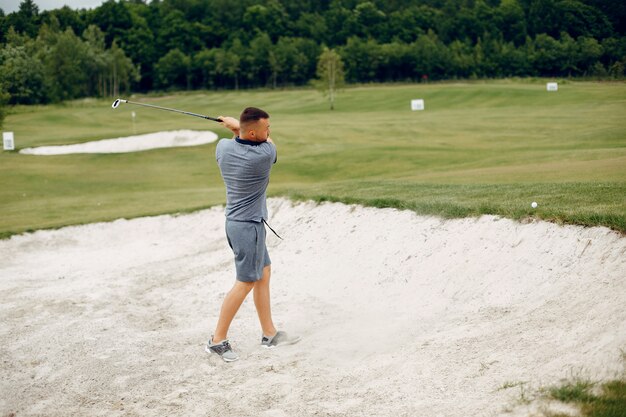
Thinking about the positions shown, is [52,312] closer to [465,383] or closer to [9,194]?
[465,383]

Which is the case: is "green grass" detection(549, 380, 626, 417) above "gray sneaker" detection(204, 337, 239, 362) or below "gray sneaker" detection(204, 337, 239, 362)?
above

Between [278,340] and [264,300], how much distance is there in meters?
0.54

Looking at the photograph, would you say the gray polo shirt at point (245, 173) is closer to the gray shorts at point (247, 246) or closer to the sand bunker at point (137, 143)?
the gray shorts at point (247, 246)

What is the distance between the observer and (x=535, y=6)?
112m

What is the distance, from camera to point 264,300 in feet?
28.7

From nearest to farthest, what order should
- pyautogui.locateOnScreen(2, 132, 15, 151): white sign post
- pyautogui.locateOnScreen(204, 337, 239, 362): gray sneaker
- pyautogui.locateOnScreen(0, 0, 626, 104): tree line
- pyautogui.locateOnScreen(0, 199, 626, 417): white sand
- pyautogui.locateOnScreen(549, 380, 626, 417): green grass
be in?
pyautogui.locateOnScreen(549, 380, 626, 417): green grass
pyautogui.locateOnScreen(0, 199, 626, 417): white sand
pyautogui.locateOnScreen(204, 337, 239, 362): gray sneaker
pyautogui.locateOnScreen(2, 132, 15, 151): white sign post
pyautogui.locateOnScreen(0, 0, 626, 104): tree line

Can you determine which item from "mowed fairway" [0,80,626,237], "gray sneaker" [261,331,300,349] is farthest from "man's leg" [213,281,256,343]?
"mowed fairway" [0,80,626,237]

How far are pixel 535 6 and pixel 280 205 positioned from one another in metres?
107

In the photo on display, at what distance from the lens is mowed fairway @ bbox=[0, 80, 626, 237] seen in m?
12.1

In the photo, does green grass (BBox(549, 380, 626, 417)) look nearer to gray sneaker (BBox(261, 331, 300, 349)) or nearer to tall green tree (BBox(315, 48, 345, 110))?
gray sneaker (BBox(261, 331, 300, 349))

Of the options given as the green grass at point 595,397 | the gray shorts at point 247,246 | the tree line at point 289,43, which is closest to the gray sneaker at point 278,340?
the gray shorts at point 247,246

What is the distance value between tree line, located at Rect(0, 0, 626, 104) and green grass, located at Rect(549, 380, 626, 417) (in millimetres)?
55021

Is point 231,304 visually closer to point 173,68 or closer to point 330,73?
point 330,73

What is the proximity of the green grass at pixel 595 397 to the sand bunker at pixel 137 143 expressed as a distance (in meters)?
31.5
